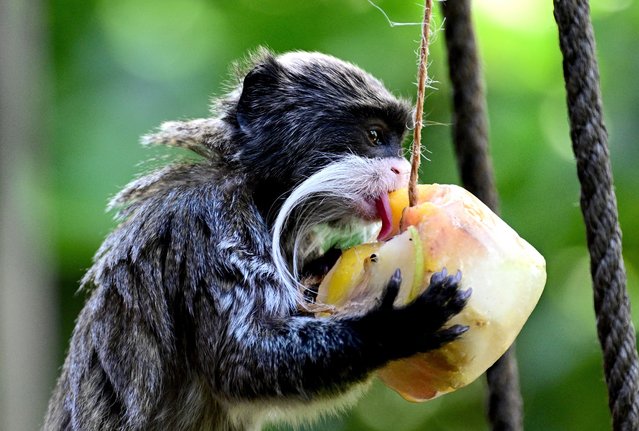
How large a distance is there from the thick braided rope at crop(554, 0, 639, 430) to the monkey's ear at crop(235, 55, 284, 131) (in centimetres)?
117

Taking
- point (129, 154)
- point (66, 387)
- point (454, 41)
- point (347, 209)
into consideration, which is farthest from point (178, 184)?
point (129, 154)

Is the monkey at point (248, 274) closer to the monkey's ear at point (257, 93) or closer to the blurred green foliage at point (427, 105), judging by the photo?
the monkey's ear at point (257, 93)

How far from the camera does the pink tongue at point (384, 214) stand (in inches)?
114

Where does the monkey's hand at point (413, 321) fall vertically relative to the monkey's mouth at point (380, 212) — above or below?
below

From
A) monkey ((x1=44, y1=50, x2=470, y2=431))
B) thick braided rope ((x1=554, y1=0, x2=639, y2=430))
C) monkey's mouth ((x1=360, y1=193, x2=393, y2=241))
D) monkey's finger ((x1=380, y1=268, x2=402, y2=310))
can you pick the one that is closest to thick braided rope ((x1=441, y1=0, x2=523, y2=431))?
monkey ((x1=44, y1=50, x2=470, y2=431))

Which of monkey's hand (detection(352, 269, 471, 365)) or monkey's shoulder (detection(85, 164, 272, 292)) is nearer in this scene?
monkey's hand (detection(352, 269, 471, 365))

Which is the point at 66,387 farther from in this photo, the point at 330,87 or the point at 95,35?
the point at 95,35

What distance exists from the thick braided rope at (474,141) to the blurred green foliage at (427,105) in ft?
6.41

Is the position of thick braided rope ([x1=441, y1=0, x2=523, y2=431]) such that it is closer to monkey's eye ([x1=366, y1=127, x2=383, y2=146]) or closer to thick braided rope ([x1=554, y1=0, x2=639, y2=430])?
monkey's eye ([x1=366, y1=127, x2=383, y2=146])

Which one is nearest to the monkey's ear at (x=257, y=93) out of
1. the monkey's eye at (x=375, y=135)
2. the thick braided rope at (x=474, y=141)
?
the monkey's eye at (x=375, y=135)

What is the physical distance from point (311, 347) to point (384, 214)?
526 millimetres

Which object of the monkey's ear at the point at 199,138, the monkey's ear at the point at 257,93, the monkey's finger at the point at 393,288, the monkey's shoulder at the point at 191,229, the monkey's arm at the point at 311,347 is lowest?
the monkey's arm at the point at 311,347

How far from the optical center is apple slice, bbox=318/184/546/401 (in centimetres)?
252

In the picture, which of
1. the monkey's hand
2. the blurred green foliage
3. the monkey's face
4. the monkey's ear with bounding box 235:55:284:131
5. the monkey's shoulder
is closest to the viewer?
the monkey's hand
